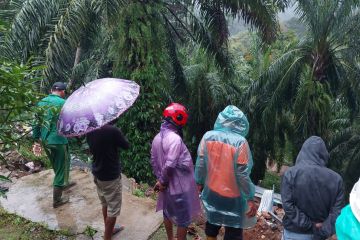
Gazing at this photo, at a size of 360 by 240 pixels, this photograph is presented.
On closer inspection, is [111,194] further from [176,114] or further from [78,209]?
[78,209]

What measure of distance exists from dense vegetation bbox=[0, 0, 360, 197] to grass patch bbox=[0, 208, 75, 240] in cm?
194

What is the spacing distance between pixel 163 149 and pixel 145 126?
4.40 m

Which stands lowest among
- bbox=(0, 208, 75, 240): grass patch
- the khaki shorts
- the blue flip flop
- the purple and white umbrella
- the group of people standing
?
bbox=(0, 208, 75, 240): grass patch

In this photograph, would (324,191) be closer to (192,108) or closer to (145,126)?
(145,126)

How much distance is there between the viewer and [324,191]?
11.2 feet

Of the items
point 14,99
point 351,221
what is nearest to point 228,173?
point 351,221

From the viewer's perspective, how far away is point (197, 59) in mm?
14648

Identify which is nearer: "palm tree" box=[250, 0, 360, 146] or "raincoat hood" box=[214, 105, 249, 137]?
"raincoat hood" box=[214, 105, 249, 137]

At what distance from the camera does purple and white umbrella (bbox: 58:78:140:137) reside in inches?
147

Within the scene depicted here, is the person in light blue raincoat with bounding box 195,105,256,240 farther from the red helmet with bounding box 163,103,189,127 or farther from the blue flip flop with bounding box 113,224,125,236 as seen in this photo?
the blue flip flop with bounding box 113,224,125,236

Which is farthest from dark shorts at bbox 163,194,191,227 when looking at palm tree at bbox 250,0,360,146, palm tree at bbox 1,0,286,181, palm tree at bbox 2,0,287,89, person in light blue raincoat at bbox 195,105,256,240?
palm tree at bbox 250,0,360,146

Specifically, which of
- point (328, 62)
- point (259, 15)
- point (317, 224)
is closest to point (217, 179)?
point (317, 224)

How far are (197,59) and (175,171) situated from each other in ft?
36.2

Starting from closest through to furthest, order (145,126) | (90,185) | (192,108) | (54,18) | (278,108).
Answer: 1. (90,185)
2. (54,18)
3. (145,126)
4. (278,108)
5. (192,108)
